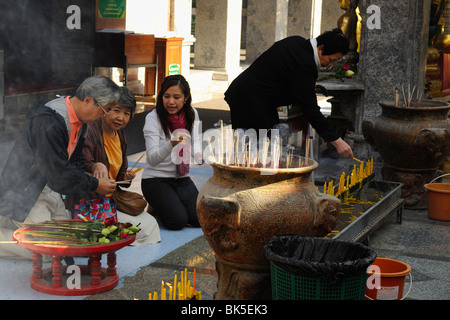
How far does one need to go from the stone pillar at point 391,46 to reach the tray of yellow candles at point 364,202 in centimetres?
151

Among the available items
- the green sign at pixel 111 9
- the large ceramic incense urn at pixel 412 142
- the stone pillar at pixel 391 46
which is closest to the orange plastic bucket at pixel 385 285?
the large ceramic incense urn at pixel 412 142

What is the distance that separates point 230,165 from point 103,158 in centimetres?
148

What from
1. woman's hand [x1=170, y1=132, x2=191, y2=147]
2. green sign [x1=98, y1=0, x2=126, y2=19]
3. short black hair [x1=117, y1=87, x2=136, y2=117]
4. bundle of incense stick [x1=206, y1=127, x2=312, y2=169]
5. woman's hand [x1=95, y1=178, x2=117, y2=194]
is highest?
green sign [x1=98, y1=0, x2=126, y2=19]

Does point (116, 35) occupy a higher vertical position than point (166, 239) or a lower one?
higher

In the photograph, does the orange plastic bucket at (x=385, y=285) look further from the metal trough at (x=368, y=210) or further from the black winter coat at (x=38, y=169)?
the black winter coat at (x=38, y=169)

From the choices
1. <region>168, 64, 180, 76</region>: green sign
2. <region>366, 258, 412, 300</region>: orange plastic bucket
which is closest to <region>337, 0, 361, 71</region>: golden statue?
<region>168, 64, 180, 76</region>: green sign

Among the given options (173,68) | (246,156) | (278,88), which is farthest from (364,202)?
(173,68)

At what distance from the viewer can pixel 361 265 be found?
122 inches

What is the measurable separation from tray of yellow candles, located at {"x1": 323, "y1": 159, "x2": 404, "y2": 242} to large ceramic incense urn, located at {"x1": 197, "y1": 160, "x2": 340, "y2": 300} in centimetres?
128

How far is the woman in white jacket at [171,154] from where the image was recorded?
5395 mm

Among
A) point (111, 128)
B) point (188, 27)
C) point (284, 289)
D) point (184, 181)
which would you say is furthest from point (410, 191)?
point (188, 27)

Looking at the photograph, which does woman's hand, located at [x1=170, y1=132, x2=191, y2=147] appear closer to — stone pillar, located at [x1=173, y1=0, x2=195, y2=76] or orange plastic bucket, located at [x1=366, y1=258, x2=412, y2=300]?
orange plastic bucket, located at [x1=366, y1=258, x2=412, y2=300]

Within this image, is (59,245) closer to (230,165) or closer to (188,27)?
(230,165)

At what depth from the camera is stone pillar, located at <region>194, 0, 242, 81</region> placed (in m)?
17.4
